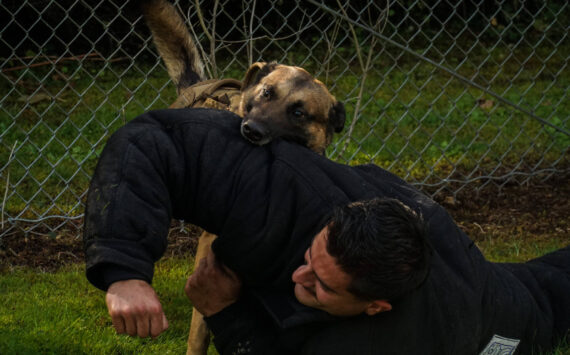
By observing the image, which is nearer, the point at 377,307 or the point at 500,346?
the point at 377,307

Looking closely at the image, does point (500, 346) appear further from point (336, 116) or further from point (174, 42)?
point (174, 42)

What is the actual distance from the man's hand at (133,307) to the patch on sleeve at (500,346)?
131 cm

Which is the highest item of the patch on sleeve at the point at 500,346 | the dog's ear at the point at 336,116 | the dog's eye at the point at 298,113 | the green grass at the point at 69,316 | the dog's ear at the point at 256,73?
the dog's ear at the point at 256,73

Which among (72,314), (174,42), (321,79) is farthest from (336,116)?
(321,79)

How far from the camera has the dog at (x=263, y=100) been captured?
2736 mm

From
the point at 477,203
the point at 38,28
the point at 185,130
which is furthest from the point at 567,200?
the point at 38,28

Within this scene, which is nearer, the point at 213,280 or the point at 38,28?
the point at 213,280

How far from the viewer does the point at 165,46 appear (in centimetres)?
354

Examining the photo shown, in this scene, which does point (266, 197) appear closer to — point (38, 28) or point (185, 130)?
point (185, 130)

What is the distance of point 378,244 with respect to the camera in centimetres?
186

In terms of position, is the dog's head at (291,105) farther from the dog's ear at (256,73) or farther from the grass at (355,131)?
the grass at (355,131)

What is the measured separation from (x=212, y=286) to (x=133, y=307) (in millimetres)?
644

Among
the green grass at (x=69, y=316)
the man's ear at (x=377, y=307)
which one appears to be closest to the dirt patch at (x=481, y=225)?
the green grass at (x=69, y=316)

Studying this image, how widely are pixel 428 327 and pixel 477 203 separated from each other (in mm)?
2640
